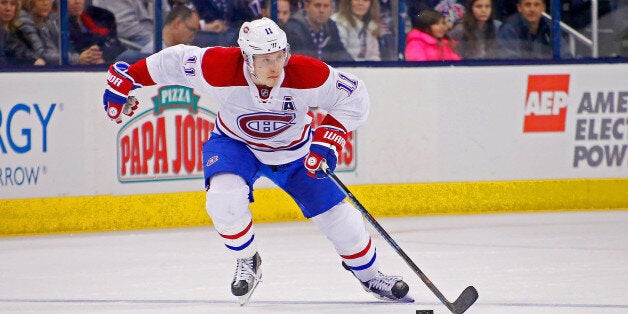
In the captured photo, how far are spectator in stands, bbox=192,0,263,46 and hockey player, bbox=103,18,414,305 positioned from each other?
97.2 inches

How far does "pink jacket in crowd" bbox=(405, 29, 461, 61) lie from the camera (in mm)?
7777

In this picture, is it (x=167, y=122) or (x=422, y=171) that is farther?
(x=422, y=171)

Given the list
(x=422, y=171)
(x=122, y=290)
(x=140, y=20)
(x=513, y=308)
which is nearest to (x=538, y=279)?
(x=513, y=308)

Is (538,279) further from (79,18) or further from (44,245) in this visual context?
(79,18)

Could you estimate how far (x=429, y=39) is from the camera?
25.7 ft

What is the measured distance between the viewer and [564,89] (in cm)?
787

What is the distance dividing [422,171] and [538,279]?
2401 millimetres

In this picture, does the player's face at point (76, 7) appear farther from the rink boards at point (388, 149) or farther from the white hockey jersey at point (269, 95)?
the white hockey jersey at point (269, 95)

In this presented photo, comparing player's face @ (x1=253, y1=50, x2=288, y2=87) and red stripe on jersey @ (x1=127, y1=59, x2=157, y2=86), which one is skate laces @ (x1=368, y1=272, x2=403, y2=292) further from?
red stripe on jersey @ (x1=127, y1=59, x2=157, y2=86)

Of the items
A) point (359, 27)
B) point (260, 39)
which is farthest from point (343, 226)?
point (359, 27)

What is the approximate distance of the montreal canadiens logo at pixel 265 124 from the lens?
4.73 m

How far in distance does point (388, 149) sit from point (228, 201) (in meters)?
3.15

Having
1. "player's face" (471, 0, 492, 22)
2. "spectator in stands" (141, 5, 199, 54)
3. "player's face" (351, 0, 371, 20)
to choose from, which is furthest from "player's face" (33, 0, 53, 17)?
"player's face" (471, 0, 492, 22)

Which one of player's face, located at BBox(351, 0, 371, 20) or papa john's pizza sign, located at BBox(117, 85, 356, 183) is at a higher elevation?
player's face, located at BBox(351, 0, 371, 20)
